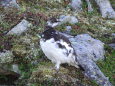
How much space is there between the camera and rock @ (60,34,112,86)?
41.9 ft

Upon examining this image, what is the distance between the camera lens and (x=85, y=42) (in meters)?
15.8

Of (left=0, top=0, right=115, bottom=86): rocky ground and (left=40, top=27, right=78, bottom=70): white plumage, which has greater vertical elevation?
(left=40, top=27, right=78, bottom=70): white plumage

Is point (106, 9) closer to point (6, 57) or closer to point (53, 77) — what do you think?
point (6, 57)

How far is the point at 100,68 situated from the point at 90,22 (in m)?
6.26

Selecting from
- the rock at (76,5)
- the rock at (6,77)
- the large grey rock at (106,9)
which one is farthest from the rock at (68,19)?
the rock at (6,77)

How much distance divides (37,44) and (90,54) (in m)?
2.54

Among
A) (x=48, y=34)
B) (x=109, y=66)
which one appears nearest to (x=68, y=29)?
(x=109, y=66)

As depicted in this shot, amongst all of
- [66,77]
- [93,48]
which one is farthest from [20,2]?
[66,77]

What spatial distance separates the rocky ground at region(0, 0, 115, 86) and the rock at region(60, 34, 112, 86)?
394mm

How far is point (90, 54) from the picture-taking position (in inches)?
583

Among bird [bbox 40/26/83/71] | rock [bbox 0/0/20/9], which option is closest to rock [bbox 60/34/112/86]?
bird [bbox 40/26/83/71]

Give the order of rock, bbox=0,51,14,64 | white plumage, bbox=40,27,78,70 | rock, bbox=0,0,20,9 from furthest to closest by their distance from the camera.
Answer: rock, bbox=0,0,20,9 < rock, bbox=0,51,14,64 < white plumage, bbox=40,27,78,70

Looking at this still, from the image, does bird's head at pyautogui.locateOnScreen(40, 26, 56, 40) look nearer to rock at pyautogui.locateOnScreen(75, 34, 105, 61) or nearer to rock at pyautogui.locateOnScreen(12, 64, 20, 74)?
rock at pyautogui.locateOnScreen(12, 64, 20, 74)

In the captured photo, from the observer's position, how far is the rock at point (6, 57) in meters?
13.0
